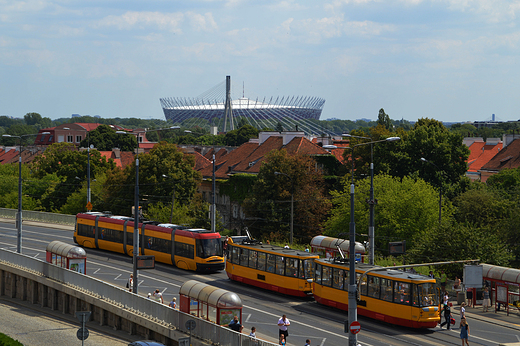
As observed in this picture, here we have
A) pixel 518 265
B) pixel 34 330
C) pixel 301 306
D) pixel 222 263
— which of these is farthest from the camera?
pixel 518 265

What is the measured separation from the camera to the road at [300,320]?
26.3 metres

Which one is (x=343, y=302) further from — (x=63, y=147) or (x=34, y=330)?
(x=63, y=147)

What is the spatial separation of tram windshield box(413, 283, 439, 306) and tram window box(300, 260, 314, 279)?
720 cm

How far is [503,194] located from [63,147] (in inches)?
2553

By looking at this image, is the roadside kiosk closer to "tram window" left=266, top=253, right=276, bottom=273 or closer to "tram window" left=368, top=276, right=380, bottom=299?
"tram window" left=266, top=253, right=276, bottom=273

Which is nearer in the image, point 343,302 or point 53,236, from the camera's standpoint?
point 343,302

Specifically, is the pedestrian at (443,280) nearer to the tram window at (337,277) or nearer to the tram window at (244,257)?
the tram window at (337,277)

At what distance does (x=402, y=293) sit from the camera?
Result: 27.5 meters

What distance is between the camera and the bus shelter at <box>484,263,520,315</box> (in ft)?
105

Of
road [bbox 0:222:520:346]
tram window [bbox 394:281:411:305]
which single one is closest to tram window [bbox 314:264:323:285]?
road [bbox 0:222:520:346]

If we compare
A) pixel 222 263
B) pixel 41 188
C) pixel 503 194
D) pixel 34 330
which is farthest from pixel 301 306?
pixel 41 188

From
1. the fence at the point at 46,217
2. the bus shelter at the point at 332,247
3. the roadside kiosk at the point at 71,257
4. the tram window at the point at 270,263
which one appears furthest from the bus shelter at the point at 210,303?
the fence at the point at 46,217

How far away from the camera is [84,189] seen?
83688mm

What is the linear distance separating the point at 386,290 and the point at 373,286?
812 millimetres
